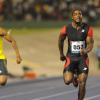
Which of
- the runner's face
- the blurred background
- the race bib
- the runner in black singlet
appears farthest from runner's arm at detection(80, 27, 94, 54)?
the blurred background

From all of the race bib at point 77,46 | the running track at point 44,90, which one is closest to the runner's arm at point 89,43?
the race bib at point 77,46

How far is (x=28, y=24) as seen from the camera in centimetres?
3984

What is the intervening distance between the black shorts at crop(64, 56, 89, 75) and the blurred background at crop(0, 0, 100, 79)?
1999cm

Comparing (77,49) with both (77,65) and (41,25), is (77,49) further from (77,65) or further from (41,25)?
(41,25)

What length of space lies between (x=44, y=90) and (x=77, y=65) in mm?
8033

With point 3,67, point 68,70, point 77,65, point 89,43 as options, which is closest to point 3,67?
point 3,67

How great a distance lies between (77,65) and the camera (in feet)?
44.6

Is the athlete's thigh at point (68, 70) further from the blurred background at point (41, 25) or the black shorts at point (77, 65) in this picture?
the blurred background at point (41, 25)

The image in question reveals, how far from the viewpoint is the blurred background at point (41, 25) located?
3594 centimetres

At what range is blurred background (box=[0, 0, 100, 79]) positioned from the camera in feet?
118

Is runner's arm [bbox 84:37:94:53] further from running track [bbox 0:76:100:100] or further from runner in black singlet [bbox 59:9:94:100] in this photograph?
running track [bbox 0:76:100:100]

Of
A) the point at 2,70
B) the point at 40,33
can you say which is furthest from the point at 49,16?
the point at 2,70

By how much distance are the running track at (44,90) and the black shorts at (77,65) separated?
359 cm

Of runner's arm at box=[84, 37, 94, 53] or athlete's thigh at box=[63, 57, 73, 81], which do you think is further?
athlete's thigh at box=[63, 57, 73, 81]
